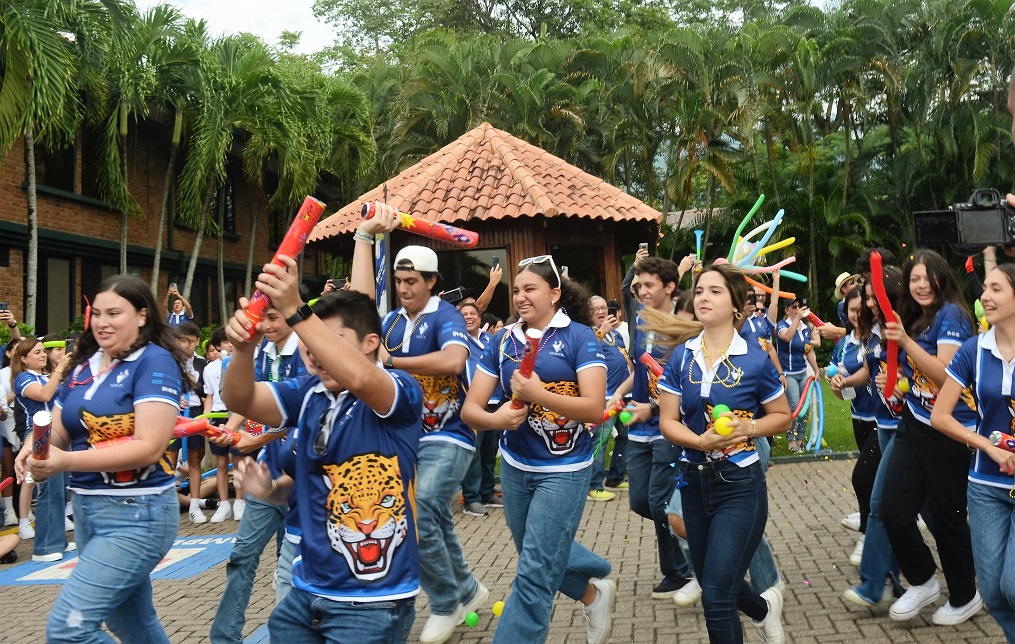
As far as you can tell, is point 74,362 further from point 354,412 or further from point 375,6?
point 375,6

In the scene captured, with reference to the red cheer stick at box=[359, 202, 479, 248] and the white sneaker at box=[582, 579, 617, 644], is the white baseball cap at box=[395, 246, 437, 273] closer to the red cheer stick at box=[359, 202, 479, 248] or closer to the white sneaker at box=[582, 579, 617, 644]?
the red cheer stick at box=[359, 202, 479, 248]

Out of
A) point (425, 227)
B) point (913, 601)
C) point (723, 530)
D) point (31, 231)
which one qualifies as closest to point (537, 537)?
point (723, 530)

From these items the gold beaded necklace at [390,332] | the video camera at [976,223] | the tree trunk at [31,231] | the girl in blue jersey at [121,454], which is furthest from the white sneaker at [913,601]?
the tree trunk at [31,231]

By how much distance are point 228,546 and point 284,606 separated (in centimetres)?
585

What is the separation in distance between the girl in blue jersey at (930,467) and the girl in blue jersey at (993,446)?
649mm

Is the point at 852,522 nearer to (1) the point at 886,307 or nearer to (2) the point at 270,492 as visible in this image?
(1) the point at 886,307

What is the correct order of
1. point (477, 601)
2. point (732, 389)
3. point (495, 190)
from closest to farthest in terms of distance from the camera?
1. point (732, 389)
2. point (477, 601)
3. point (495, 190)

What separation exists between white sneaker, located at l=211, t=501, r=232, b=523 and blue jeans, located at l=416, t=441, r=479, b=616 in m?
5.08

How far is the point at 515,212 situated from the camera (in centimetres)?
1346

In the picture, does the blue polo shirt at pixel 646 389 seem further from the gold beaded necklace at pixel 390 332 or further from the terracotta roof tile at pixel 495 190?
the terracotta roof tile at pixel 495 190

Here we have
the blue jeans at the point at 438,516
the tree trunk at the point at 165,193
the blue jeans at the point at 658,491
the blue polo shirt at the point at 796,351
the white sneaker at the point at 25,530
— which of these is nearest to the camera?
the blue jeans at the point at 438,516

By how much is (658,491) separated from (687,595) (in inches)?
27.1

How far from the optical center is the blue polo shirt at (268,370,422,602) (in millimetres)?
3041

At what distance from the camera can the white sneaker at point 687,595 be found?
5816 millimetres
